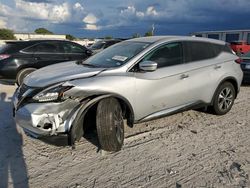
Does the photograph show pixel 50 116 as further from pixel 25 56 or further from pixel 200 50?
pixel 25 56

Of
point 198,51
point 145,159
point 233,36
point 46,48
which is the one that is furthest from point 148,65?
point 233,36

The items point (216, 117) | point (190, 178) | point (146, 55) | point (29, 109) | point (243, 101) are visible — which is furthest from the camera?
point (243, 101)

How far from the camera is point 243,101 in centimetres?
737

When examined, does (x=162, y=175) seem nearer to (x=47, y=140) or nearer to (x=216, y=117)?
(x=47, y=140)


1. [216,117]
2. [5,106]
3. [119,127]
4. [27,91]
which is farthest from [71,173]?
[5,106]

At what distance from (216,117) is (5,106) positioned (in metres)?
4.76

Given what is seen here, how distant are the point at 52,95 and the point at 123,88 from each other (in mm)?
1035

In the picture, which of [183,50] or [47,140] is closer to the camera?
[47,140]

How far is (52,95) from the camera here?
3.83 metres

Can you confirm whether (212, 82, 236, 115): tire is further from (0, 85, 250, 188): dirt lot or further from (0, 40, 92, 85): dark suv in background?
(0, 40, 92, 85): dark suv in background

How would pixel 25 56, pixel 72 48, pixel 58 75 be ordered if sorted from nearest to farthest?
pixel 58 75
pixel 25 56
pixel 72 48

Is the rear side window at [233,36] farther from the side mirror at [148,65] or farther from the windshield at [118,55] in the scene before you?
the side mirror at [148,65]

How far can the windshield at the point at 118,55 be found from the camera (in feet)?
15.3

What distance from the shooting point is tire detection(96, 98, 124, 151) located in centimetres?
399
